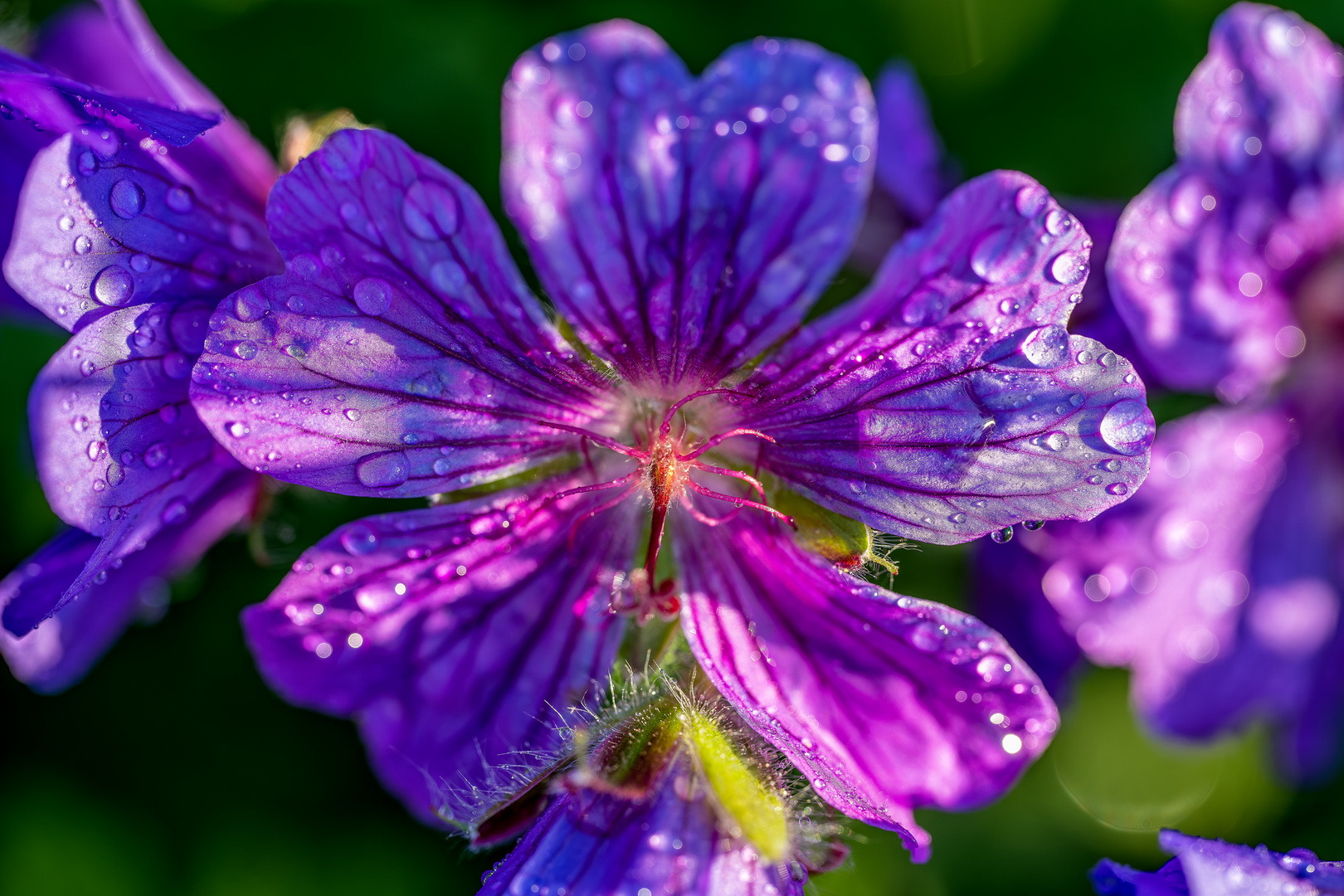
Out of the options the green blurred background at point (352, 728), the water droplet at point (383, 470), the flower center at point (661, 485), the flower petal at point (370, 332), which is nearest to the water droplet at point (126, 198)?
the flower petal at point (370, 332)

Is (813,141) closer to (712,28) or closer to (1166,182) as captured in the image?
(1166,182)

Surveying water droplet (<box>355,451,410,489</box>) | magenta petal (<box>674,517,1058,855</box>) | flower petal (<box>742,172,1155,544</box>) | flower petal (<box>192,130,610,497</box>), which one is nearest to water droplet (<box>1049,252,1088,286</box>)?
flower petal (<box>742,172,1155,544</box>)

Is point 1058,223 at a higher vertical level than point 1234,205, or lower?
lower

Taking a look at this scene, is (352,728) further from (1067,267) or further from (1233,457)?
(1233,457)

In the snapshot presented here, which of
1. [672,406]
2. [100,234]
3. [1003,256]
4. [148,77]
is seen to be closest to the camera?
[1003,256]

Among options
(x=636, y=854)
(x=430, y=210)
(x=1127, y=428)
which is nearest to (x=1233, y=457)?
(x=1127, y=428)

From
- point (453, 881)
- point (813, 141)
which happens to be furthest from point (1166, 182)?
point (453, 881)

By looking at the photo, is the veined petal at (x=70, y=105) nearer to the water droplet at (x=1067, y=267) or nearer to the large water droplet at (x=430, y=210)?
the large water droplet at (x=430, y=210)
